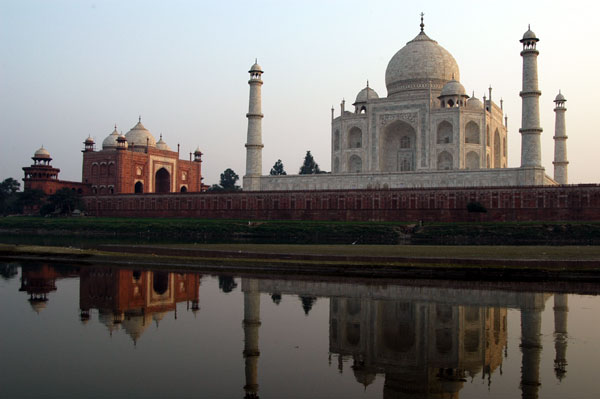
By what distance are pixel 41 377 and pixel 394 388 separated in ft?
11.9

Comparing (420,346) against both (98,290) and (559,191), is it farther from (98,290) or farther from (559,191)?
(559,191)

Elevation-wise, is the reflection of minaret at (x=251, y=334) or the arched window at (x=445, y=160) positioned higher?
the arched window at (x=445, y=160)

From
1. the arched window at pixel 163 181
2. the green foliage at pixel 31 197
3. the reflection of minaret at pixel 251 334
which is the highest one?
the arched window at pixel 163 181

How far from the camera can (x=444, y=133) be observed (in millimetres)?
38250

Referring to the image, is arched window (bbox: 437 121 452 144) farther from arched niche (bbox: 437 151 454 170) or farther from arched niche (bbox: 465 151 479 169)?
arched niche (bbox: 465 151 479 169)

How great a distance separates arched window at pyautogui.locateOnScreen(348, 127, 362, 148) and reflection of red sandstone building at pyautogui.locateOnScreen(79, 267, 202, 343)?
28.3 meters

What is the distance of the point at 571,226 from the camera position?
2681 cm

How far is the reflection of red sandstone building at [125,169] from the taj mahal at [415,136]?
13.7 metres

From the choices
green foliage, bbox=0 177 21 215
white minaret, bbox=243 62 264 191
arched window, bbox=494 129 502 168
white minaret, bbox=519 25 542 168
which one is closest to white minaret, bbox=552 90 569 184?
arched window, bbox=494 129 502 168

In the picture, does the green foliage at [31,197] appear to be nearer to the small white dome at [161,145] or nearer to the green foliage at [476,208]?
the small white dome at [161,145]

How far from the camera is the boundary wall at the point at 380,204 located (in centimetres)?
2977

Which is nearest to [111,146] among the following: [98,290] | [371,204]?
[371,204]

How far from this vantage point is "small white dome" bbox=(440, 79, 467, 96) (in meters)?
37.8

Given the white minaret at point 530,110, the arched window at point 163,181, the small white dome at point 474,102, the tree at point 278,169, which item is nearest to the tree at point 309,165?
the tree at point 278,169
